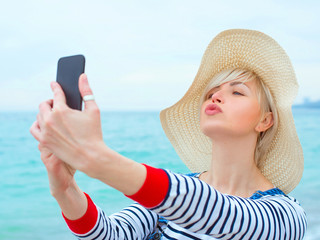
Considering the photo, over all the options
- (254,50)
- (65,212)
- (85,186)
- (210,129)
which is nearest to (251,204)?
(210,129)

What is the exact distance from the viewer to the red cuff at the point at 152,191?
3.94 ft

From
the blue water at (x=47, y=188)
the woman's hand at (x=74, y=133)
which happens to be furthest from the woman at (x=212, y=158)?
the blue water at (x=47, y=188)

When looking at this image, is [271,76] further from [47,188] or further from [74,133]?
[47,188]

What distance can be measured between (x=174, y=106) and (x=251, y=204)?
109 cm

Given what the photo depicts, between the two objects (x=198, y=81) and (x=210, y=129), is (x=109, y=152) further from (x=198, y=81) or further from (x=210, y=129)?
(x=198, y=81)

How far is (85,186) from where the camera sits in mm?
8914

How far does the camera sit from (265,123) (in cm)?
Result: 210

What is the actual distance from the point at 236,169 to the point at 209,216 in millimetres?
736

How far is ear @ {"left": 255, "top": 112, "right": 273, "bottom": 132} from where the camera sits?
2060mm

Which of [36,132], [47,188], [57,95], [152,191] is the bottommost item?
[47,188]

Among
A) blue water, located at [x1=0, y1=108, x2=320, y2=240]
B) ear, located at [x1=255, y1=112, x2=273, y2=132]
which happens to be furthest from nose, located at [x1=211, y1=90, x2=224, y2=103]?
blue water, located at [x1=0, y1=108, x2=320, y2=240]

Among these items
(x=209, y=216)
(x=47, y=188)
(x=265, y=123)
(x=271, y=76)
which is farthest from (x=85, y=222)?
(x=47, y=188)

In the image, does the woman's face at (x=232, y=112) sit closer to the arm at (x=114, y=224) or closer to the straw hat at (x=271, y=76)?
the straw hat at (x=271, y=76)

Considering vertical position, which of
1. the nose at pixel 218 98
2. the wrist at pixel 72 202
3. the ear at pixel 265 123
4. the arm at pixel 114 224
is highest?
the nose at pixel 218 98
